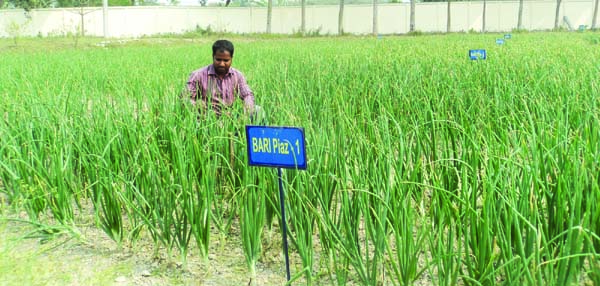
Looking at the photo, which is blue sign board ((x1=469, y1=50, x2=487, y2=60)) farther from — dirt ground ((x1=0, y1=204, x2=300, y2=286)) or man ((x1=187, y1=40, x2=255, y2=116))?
dirt ground ((x1=0, y1=204, x2=300, y2=286))

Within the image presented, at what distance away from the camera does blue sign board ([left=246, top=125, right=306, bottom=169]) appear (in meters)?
1.69

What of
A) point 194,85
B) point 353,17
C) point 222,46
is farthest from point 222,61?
point 353,17

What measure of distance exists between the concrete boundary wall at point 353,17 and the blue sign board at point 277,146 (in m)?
28.8

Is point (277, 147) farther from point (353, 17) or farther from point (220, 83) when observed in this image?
point (353, 17)

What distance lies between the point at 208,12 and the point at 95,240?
3079 cm

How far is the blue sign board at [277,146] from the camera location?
1.69m

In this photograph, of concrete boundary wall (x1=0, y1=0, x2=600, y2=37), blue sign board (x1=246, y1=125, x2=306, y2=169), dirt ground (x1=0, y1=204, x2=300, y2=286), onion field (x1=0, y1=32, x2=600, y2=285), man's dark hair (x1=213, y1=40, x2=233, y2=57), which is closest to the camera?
onion field (x1=0, y1=32, x2=600, y2=285)

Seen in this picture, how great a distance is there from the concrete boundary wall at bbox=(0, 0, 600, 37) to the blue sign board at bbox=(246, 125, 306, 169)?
94.5ft

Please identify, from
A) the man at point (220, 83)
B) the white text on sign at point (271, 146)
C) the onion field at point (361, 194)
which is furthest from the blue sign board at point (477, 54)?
the white text on sign at point (271, 146)

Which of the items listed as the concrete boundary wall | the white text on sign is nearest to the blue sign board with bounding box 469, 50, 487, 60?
the white text on sign

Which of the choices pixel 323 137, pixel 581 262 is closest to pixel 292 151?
pixel 323 137

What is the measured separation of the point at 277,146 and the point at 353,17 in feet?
106

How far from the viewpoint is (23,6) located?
2795 centimetres

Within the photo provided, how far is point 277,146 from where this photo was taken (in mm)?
1760
